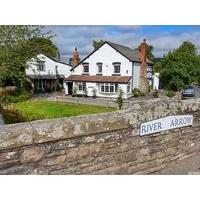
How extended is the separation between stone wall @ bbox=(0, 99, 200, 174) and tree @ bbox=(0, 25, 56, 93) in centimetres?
2552

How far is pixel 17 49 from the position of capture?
31094 millimetres

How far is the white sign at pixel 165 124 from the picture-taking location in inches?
208

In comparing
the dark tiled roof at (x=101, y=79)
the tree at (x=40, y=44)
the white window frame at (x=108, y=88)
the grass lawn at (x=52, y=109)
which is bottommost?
the grass lawn at (x=52, y=109)

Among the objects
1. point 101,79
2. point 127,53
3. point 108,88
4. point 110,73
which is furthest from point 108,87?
point 127,53

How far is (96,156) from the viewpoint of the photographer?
15.6ft

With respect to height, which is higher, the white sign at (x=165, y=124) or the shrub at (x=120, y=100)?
the white sign at (x=165, y=124)

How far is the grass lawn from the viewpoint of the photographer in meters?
21.9

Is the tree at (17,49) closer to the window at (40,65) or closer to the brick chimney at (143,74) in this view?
the window at (40,65)

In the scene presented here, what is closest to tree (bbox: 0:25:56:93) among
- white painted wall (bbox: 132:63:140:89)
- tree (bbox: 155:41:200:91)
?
white painted wall (bbox: 132:63:140:89)

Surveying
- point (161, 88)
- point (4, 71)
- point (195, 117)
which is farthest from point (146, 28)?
point (195, 117)

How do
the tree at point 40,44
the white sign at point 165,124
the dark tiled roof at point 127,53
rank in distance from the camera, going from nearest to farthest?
the white sign at point 165,124
the tree at point 40,44
the dark tiled roof at point 127,53

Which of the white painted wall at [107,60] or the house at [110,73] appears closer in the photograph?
the house at [110,73]

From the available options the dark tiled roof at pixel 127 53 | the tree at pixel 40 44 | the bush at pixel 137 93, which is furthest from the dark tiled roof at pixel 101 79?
the tree at pixel 40 44
